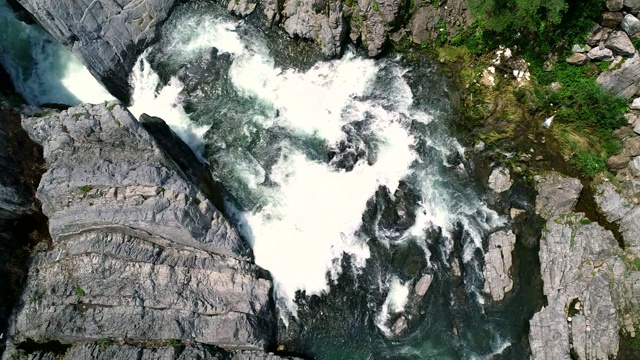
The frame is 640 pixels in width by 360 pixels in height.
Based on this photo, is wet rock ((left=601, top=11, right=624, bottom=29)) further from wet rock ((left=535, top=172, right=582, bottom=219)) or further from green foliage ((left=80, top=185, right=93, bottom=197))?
green foliage ((left=80, top=185, right=93, bottom=197))

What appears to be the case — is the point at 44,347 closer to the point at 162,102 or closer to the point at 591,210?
the point at 162,102

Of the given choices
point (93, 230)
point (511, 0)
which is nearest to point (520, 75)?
point (511, 0)

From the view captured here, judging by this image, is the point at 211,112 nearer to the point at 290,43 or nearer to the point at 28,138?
the point at 290,43

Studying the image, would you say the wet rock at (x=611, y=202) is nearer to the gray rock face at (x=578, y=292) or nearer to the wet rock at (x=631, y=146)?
Answer: the gray rock face at (x=578, y=292)

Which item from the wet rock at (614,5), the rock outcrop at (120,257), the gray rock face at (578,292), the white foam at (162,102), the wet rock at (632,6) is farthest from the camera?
the white foam at (162,102)

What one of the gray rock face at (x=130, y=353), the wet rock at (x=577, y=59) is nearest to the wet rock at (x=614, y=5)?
the wet rock at (x=577, y=59)

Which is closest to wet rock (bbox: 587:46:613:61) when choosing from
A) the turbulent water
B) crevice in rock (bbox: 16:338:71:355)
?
the turbulent water

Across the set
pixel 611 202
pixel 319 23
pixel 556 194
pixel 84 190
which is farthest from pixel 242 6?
pixel 611 202
